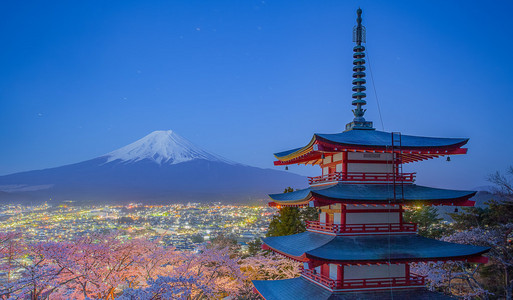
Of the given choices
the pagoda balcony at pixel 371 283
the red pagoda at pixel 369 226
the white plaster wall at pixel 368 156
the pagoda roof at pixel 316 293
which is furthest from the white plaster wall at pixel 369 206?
the pagoda roof at pixel 316 293

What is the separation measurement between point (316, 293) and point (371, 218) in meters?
3.08

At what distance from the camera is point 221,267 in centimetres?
2266

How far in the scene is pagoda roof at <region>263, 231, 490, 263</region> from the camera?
10.4m

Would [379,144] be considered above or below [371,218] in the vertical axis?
above

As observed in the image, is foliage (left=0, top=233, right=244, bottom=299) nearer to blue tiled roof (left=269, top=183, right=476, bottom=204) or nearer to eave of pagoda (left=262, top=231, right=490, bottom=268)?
eave of pagoda (left=262, top=231, right=490, bottom=268)

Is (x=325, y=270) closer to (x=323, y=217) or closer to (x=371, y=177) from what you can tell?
(x=323, y=217)

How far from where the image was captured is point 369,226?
1173 centimetres

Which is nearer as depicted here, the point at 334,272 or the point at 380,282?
the point at 380,282

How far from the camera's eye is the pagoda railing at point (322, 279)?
11117 millimetres

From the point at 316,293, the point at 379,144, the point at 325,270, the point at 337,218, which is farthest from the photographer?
the point at 325,270

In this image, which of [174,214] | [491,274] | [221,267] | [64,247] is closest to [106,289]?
[64,247]

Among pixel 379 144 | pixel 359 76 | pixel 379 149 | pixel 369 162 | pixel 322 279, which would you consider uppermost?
pixel 359 76

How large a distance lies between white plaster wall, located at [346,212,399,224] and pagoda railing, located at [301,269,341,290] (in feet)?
6.41

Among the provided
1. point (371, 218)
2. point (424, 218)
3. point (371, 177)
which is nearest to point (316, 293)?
point (371, 218)
